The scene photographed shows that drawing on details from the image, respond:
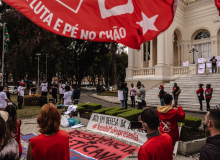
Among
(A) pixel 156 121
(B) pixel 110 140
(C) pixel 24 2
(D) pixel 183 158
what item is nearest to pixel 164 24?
(A) pixel 156 121

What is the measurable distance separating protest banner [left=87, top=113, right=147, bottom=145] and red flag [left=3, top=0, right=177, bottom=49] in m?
3.43

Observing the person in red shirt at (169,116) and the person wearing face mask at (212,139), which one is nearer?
the person wearing face mask at (212,139)

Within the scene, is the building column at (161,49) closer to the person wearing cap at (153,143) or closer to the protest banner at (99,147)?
the protest banner at (99,147)

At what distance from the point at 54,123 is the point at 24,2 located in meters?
1.89

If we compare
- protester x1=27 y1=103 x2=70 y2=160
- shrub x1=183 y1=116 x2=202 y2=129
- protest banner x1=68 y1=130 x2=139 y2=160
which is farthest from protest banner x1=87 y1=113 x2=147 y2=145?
protester x1=27 y1=103 x2=70 y2=160

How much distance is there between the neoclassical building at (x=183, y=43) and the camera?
19.8 meters

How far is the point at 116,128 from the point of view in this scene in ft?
22.2

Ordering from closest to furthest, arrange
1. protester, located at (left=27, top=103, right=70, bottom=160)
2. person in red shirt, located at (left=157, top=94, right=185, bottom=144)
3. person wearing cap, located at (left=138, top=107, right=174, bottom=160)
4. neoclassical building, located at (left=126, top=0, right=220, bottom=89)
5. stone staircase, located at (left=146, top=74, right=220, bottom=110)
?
1. person wearing cap, located at (left=138, top=107, right=174, bottom=160)
2. protester, located at (left=27, top=103, right=70, bottom=160)
3. person in red shirt, located at (left=157, top=94, right=185, bottom=144)
4. stone staircase, located at (left=146, top=74, right=220, bottom=110)
5. neoclassical building, located at (left=126, top=0, right=220, bottom=89)

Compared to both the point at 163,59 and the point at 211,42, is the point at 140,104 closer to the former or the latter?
the point at 163,59

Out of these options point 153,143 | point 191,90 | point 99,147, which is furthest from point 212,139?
point 191,90

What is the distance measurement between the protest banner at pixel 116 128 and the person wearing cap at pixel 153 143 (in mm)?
3890

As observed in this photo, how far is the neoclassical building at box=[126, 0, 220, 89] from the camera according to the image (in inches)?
779

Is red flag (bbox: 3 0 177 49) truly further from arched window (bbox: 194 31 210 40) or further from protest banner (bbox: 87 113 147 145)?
arched window (bbox: 194 31 210 40)

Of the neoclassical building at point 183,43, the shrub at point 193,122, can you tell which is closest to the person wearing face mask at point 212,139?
the shrub at point 193,122
